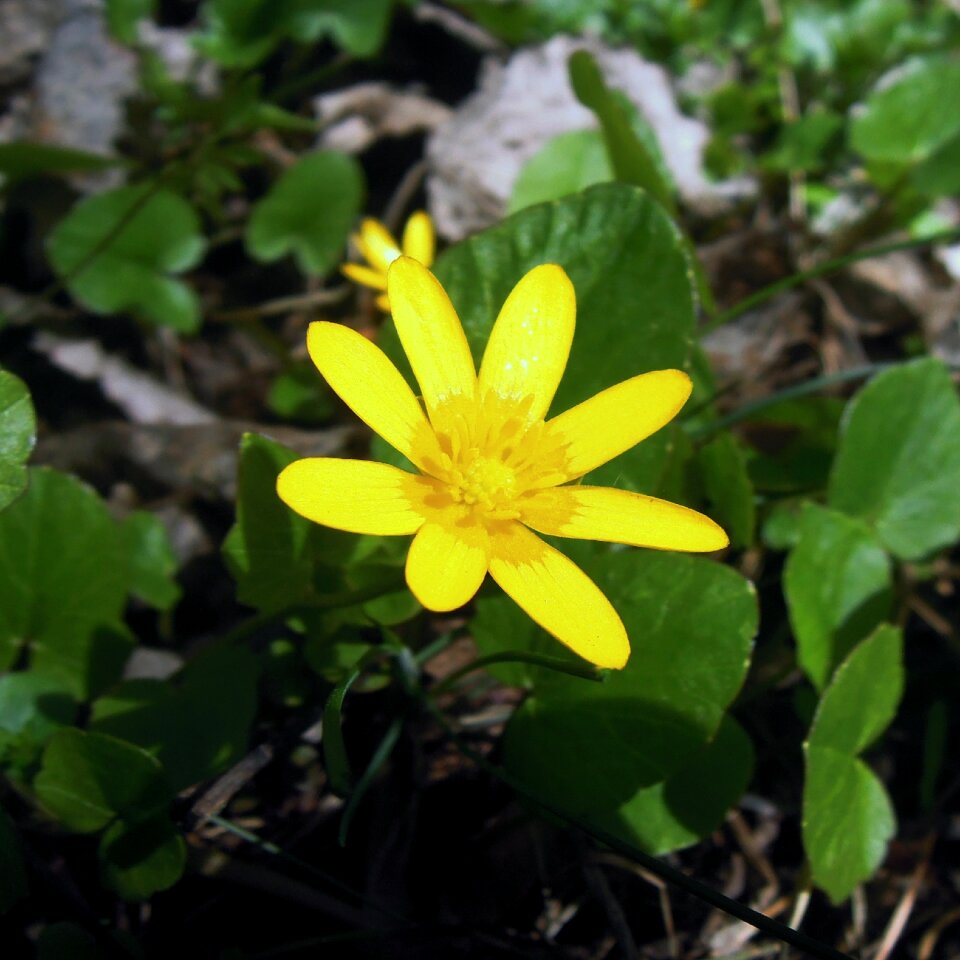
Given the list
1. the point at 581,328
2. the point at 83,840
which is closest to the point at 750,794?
the point at 581,328

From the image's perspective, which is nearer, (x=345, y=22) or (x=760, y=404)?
(x=760, y=404)

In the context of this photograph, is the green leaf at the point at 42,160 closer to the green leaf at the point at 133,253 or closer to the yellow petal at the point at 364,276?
the green leaf at the point at 133,253

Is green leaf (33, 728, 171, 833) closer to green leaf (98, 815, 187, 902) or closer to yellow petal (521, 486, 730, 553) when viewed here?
green leaf (98, 815, 187, 902)

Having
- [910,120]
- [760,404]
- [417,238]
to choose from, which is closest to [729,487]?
[760,404]

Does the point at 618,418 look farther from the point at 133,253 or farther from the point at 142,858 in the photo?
the point at 133,253

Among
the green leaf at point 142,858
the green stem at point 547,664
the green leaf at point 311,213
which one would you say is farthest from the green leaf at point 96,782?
the green leaf at point 311,213

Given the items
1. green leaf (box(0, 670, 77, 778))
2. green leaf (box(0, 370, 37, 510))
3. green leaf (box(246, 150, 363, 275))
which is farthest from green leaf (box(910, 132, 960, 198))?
green leaf (box(0, 670, 77, 778))
